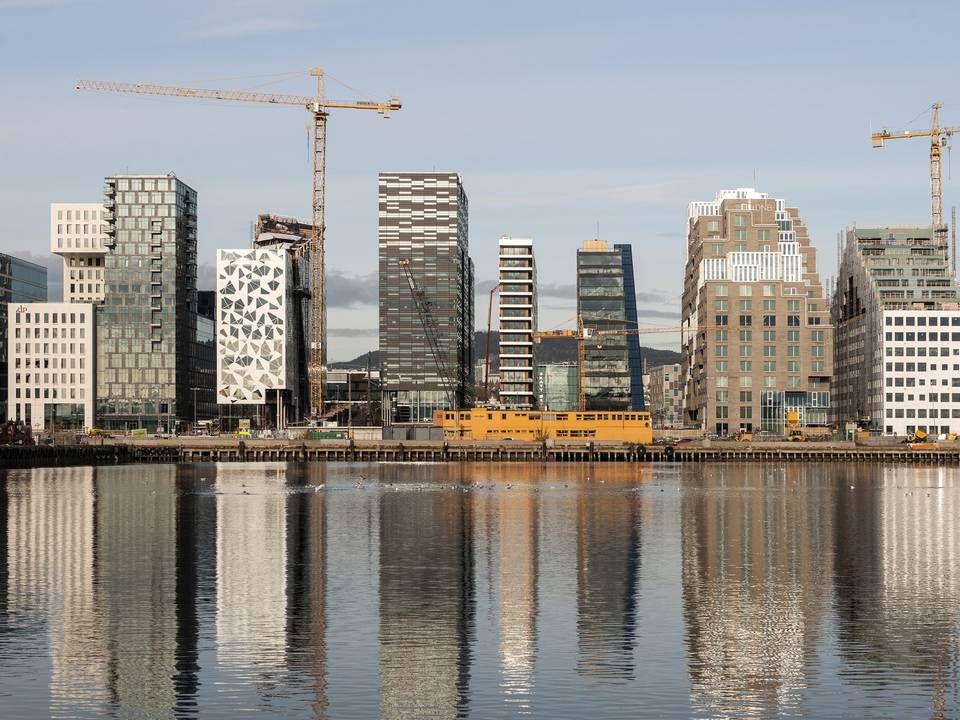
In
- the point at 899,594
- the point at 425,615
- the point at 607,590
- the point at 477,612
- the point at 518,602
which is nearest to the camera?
the point at 425,615

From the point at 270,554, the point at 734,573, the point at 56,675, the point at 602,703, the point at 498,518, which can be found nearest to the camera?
the point at 602,703

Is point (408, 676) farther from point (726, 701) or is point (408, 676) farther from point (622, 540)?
point (622, 540)

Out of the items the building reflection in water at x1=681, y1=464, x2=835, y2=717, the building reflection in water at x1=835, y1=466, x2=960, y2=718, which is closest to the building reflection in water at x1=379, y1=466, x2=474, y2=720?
the building reflection in water at x1=681, y1=464, x2=835, y2=717

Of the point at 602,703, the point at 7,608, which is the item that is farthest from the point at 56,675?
the point at 602,703

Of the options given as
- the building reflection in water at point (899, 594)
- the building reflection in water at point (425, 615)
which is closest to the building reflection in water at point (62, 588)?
the building reflection in water at point (425, 615)

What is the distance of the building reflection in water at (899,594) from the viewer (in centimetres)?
4288

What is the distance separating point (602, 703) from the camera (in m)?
38.7

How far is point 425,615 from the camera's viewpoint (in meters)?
53.6

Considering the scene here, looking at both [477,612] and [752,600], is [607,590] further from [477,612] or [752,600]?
[477,612]

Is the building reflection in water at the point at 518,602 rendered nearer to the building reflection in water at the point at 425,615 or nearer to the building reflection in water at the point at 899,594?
the building reflection in water at the point at 425,615

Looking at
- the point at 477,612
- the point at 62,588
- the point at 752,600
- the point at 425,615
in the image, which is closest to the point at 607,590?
the point at 752,600

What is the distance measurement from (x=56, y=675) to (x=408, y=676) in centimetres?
1094

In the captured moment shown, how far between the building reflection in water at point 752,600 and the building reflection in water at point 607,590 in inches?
92.5

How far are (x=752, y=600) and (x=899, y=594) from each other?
705 cm
